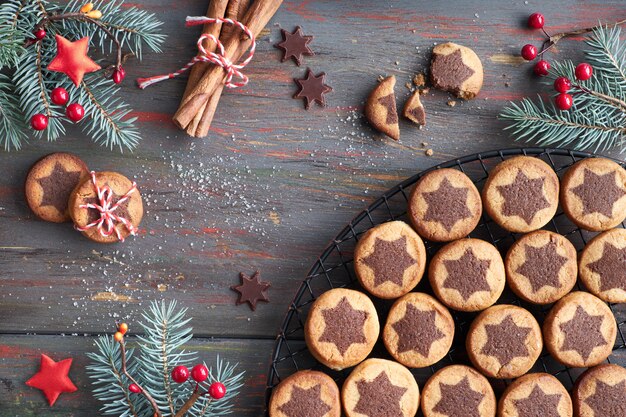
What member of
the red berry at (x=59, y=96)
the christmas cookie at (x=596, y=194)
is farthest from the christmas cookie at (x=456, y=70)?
the red berry at (x=59, y=96)

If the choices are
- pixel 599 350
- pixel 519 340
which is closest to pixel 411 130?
pixel 519 340

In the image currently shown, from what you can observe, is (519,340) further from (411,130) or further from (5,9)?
(5,9)

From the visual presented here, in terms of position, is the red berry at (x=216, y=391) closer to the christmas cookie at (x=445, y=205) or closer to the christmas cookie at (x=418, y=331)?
the christmas cookie at (x=418, y=331)

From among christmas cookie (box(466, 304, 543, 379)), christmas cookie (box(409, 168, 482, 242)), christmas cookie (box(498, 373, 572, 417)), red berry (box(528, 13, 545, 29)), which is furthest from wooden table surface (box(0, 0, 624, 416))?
christmas cookie (box(498, 373, 572, 417))

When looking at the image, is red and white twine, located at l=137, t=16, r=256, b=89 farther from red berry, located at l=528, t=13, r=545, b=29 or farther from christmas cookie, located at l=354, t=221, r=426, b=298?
red berry, located at l=528, t=13, r=545, b=29

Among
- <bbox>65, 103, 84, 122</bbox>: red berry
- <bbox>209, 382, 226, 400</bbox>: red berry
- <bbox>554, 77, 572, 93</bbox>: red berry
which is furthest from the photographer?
<bbox>554, 77, 572, 93</bbox>: red berry

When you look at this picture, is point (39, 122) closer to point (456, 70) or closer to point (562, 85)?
point (456, 70)
